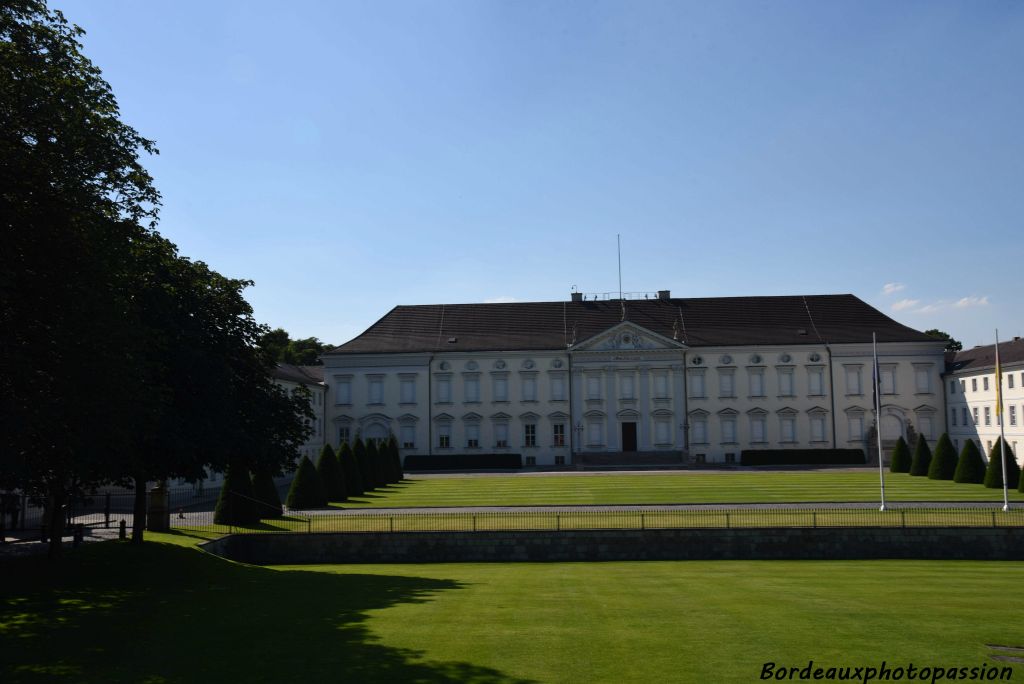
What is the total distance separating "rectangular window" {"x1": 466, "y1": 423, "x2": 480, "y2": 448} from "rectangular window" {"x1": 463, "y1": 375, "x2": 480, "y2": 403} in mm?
2111

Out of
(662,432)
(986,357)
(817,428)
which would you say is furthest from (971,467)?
(662,432)

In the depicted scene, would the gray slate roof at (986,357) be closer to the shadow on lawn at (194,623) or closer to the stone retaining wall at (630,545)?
the stone retaining wall at (630,545)

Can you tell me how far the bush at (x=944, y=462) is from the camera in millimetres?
48719

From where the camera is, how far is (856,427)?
67250mm

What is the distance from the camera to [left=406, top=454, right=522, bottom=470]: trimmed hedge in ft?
218

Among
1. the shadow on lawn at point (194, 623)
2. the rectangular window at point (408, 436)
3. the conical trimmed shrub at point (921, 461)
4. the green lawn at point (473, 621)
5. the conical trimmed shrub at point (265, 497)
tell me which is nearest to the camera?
the shadow on lawn at point (194, 623)

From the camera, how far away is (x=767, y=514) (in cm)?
2895

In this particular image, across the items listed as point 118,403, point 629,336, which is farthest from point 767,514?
point 629,336

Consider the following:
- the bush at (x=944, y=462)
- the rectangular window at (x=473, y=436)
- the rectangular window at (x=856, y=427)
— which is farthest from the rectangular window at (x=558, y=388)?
the bush at (x=944, y=462)

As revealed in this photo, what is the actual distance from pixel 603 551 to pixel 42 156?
19225mm

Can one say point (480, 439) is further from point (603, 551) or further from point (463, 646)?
point (463, 646)

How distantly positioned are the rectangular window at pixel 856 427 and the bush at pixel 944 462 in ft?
57.7

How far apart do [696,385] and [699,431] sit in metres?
3.69

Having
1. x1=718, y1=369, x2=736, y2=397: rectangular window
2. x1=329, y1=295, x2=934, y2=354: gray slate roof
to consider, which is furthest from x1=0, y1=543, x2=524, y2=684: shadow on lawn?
x1=718, y1=369, x2=736, y2=397: rectangular window
